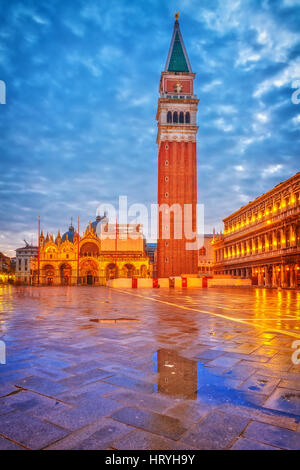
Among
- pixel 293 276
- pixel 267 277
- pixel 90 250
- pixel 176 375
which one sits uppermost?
pixel 90 250

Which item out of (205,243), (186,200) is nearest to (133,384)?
(186,200)

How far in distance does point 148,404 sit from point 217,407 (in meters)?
0.70

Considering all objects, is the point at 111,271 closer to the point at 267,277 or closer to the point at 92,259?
the point at 92,259

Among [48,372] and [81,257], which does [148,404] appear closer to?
[48,372]

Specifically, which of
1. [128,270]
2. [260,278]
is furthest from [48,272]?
[260,278]

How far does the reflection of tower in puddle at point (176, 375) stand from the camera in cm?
354

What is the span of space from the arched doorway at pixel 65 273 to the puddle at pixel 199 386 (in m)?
68.0

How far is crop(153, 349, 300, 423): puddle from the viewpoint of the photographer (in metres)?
3.26

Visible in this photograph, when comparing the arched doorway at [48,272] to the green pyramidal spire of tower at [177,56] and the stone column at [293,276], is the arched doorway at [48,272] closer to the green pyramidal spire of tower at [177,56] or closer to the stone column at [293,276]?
the green pyramidal spire of tower at [177,56]

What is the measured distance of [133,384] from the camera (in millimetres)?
3717

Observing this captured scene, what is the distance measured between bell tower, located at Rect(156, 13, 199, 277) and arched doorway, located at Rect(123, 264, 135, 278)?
12.3 m

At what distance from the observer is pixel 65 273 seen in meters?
71.4

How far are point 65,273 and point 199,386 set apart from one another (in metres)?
71.0

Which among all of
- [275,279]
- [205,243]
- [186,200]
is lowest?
[275,279]
